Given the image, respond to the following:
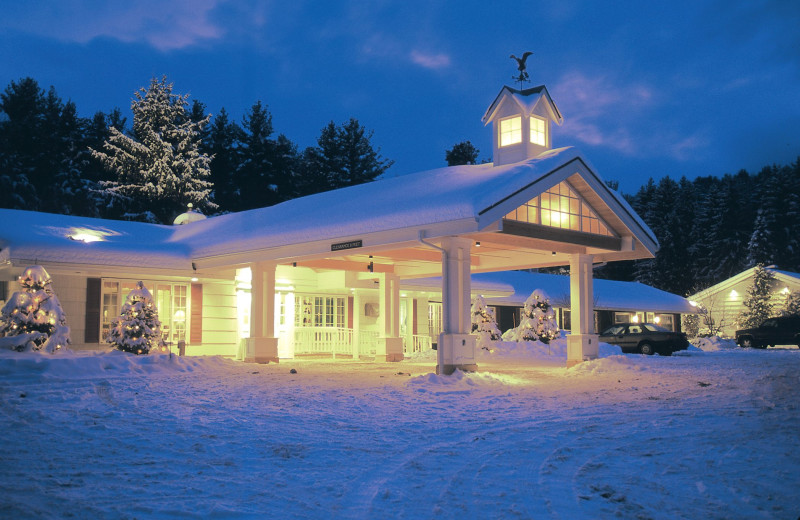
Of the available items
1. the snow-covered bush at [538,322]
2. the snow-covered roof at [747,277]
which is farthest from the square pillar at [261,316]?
the snow-covered roof at [747,277]

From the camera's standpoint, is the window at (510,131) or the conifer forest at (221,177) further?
the conifer forest at (221,177)

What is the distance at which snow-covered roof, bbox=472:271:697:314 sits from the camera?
1545 inches

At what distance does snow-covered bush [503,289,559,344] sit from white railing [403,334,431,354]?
12.9ft

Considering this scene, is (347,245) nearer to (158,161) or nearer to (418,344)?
(418,344)

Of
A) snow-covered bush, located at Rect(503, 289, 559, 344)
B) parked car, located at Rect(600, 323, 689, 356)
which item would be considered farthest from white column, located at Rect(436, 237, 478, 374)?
parked car, located at Rect(600, 323, 689, 356)

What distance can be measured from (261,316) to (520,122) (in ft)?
30.9

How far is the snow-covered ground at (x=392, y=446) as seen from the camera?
6051 millimetres

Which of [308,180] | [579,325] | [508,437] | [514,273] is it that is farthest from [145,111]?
[508,437]

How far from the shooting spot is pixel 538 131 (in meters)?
19.2

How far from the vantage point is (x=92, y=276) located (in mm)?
20781

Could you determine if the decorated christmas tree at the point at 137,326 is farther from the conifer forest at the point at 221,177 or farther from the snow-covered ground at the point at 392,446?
the conifer forest at the point at 221,177

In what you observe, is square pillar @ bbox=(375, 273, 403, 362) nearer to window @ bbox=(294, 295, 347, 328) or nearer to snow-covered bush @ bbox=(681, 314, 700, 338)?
window @ bbox=(294, 295, 347, 328)

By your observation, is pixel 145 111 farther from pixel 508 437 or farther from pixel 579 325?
pixel 508 437

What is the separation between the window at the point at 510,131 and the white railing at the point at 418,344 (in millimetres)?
12015
